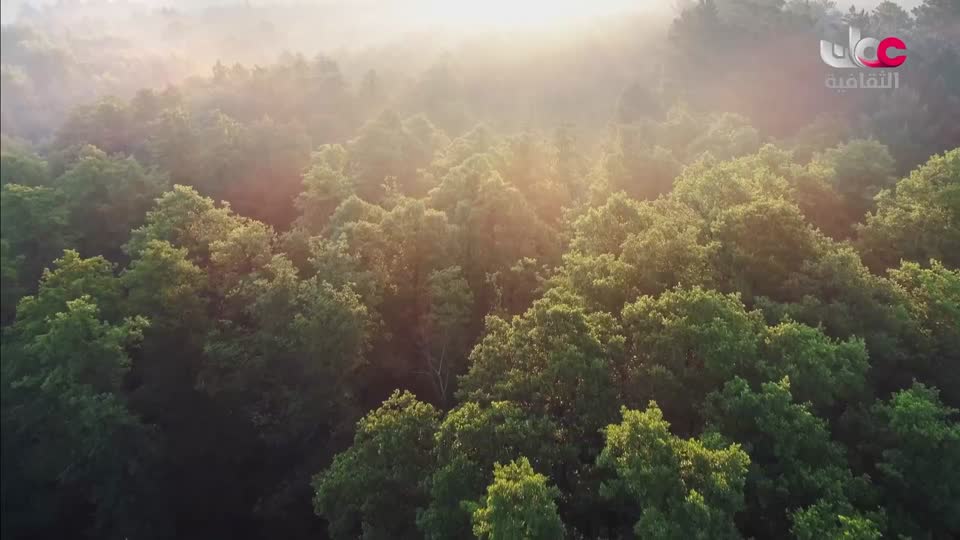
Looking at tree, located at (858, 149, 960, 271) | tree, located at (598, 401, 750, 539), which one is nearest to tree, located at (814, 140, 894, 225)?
tree, located at (858, 149, 960, 271)

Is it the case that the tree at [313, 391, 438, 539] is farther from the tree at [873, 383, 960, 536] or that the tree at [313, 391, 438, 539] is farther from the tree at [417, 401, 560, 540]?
the tree at [873, 383, 960, 536]

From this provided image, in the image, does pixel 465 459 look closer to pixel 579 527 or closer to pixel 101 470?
pixel 579 527

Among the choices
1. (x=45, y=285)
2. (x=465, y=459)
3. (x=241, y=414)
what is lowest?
(x=241, y=414)

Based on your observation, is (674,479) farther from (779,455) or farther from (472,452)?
(472,452)

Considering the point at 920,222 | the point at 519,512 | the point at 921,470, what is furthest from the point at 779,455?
the point at 920,222

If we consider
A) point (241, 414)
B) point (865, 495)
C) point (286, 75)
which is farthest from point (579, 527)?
point (286, 75)
